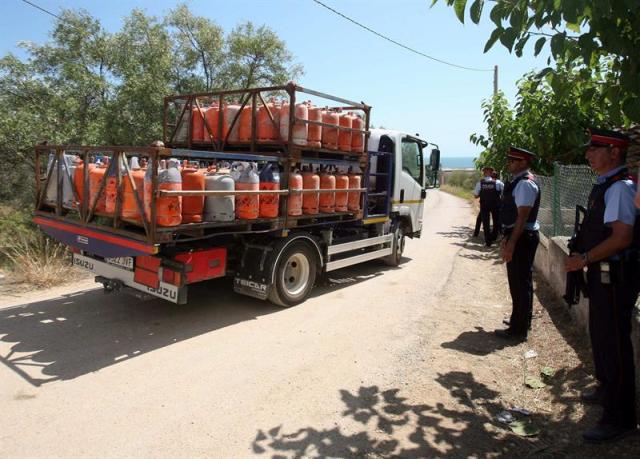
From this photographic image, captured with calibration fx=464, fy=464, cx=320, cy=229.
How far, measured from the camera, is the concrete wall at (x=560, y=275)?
3.61m

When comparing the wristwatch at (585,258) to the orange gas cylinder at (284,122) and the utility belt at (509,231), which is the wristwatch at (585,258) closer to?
the utility belt at (509,231)

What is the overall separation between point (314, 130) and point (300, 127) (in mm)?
283

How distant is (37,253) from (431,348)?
6.12 meters

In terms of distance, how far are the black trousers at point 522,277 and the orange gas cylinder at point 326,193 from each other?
7.84 feet

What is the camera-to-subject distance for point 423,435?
10.3 ft

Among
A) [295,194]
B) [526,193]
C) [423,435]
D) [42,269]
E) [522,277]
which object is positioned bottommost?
[423,435]

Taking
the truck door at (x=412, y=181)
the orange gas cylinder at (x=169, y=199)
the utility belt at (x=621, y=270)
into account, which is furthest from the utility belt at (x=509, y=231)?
the truck door at (x=412, y=181)

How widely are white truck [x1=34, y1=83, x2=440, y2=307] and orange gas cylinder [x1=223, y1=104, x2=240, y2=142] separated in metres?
0.06

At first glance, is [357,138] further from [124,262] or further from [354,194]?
[124,262]

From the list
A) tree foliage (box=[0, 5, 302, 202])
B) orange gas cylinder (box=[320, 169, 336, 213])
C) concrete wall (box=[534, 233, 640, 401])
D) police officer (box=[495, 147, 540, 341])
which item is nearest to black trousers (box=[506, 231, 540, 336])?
police officer (box=[495, 147, 540, 341])

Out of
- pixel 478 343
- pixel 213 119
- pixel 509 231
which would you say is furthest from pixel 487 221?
pixel 213 119

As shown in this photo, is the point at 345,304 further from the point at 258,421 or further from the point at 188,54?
the point at 188,54

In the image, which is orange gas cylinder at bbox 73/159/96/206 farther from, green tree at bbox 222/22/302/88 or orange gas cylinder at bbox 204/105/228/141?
green tree at bbox 222/22/302/88

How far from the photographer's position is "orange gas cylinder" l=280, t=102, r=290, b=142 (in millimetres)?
5840
